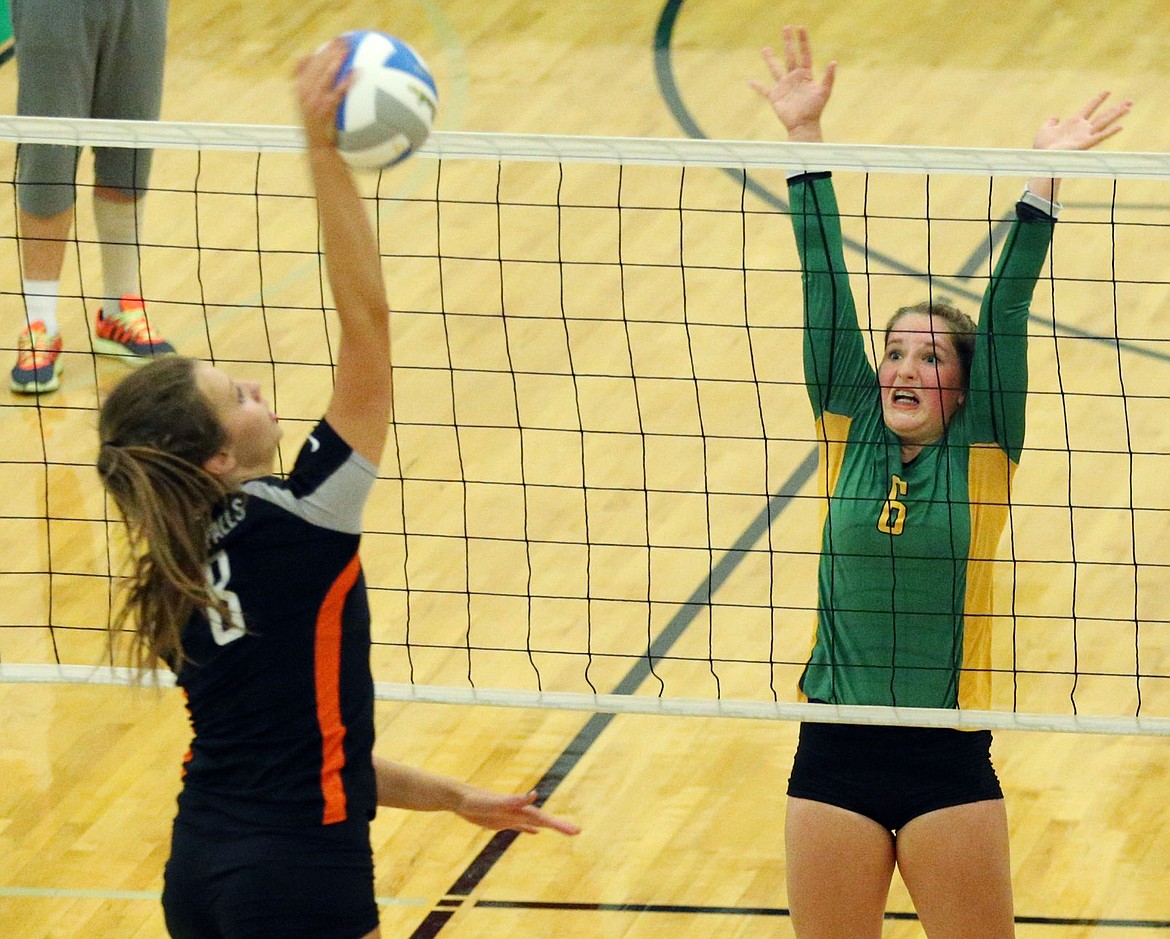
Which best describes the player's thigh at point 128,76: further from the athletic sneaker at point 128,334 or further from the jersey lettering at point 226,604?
the jersey lettering at point 226,604

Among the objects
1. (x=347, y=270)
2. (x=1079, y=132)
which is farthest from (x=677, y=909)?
(x=347, y=270)

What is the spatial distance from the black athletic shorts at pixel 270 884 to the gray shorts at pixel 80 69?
4.28m

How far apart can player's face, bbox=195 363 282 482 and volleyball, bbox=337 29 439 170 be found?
0.44m

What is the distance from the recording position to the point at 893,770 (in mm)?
4062

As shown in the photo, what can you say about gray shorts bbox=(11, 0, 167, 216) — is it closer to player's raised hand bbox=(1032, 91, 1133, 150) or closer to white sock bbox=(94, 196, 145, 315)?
white sock bbox=(94, 196, 145, 315)

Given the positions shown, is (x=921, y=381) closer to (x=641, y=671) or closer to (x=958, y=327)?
(x=958, y=327)

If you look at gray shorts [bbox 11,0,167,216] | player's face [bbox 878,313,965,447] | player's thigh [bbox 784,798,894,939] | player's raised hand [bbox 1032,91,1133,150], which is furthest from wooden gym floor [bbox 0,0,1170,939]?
player's raised hand [bbox 1032,91,1133,150]

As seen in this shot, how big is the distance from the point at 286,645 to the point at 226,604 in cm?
12

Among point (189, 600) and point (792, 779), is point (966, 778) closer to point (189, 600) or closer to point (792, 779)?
point (792, 779)

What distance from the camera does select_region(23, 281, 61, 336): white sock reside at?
7375 mm

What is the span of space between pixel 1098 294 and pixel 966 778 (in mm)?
4136

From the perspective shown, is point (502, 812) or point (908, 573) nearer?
point (502, 812)

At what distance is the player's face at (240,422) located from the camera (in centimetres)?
325

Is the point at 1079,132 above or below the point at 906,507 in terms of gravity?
above
